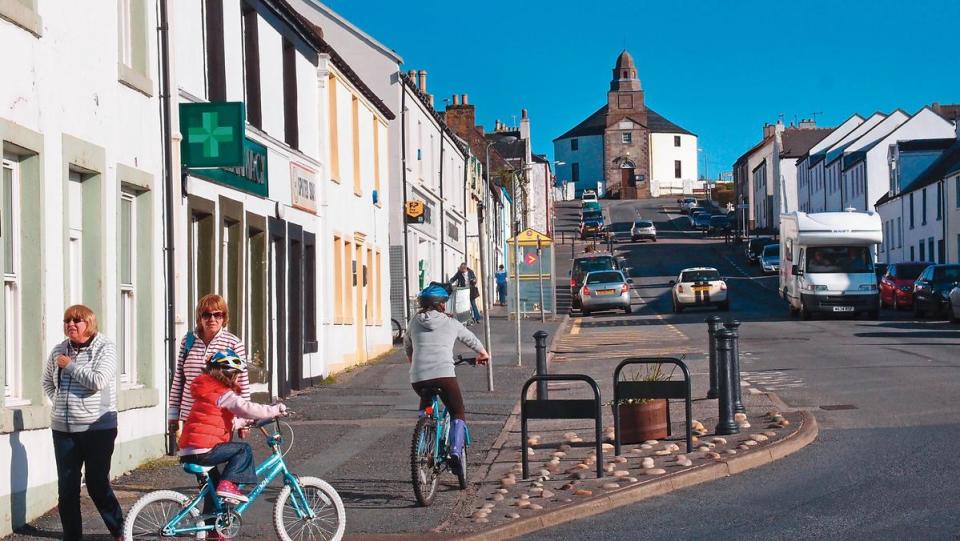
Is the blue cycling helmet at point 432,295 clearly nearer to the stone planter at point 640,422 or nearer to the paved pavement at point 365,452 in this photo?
the paved pavement at point 365,452

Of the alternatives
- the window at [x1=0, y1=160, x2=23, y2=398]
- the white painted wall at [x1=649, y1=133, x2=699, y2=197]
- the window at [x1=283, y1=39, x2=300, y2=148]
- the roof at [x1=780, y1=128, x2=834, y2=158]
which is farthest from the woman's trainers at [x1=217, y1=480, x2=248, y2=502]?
the white painted wall at [x1=649, y1=133, x2=699, y2=197]

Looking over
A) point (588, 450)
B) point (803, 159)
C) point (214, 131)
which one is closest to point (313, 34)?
point (214, 131)

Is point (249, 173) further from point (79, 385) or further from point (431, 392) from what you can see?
point (79, 385)

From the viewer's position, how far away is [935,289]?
39938mm

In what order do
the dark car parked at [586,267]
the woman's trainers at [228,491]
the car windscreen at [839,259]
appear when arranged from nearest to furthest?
the woman's trainers at [228,491] < the car windscreen at [839,259] < the dark car parked at [586,267]

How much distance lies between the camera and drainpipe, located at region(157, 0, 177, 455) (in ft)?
46.2

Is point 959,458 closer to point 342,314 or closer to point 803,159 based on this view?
point 342,314

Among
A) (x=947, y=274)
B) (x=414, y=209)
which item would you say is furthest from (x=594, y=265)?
(x=414, y=209)

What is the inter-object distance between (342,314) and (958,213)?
40.2 m

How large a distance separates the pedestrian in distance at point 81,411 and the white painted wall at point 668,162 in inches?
5926

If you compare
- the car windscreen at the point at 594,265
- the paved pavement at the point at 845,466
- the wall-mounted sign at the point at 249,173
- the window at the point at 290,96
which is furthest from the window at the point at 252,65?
the car windscreen at the point at 594,265

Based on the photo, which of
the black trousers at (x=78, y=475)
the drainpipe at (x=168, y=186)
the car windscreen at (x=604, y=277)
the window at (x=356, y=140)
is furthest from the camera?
the car windscreen at (x=604, y=277)

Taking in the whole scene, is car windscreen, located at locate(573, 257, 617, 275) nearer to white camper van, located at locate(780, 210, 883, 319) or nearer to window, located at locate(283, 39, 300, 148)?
white camper van, located at locate(780, 210, 883, 319)

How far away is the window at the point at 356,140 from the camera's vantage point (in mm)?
28172
